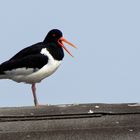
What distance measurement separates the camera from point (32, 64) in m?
10.2

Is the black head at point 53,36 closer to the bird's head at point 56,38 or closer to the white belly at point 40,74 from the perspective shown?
the bird's head at point 56,38

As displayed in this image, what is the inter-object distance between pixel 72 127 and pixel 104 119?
348mm

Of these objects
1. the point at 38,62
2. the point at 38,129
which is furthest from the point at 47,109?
the point at 38,62

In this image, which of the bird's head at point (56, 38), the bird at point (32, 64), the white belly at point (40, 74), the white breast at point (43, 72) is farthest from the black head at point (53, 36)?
the white belly at point (40, 74)

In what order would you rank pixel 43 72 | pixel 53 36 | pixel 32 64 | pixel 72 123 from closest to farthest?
pixel 72 123 → pixel 43 72 → pixel 32 64 → pixel 53 36

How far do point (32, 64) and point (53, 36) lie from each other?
974mm

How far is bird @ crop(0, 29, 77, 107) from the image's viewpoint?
10.2 meters

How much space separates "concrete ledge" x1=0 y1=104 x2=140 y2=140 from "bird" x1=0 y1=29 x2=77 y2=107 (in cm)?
462

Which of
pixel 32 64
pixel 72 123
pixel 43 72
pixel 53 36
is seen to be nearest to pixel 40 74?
pixel 43 72

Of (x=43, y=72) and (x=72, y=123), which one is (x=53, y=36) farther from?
(x=72, y=123)

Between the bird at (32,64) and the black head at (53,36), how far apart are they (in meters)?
0.48

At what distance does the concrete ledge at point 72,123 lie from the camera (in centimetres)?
486

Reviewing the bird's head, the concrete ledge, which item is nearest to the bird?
the bird's head

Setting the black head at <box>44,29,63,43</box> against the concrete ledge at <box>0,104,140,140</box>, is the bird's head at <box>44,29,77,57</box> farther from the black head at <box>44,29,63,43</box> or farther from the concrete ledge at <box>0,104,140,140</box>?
the concrete ledge at <box>0,104,140,140</box>
